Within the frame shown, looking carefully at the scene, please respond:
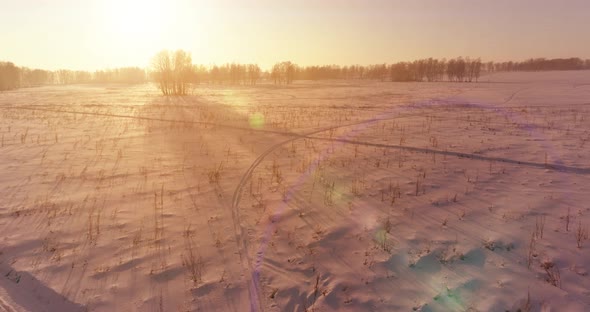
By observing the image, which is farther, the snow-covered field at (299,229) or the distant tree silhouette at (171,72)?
the distant tree silhouette at (171,72)

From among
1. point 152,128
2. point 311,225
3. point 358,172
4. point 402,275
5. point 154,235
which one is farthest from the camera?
point 152,128

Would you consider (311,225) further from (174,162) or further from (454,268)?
(174,162)

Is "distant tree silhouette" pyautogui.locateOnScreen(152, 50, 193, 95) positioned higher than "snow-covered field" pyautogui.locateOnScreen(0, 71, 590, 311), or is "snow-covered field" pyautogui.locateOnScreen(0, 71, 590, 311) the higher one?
"distant tree silhouette" pyautogui.locateOnScreen(152, 50, 193, 95)

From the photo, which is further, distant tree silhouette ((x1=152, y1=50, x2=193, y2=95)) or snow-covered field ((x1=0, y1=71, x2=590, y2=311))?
distant tree silhouette ((x1=152, y1=50, x2=193, y2=95))

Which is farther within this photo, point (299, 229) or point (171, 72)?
point (171, 72)

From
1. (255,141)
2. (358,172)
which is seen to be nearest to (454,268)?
(358,172)

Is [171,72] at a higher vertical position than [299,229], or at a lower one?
higher

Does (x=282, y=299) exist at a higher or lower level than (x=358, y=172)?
lower

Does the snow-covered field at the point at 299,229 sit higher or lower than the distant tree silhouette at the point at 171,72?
lower
